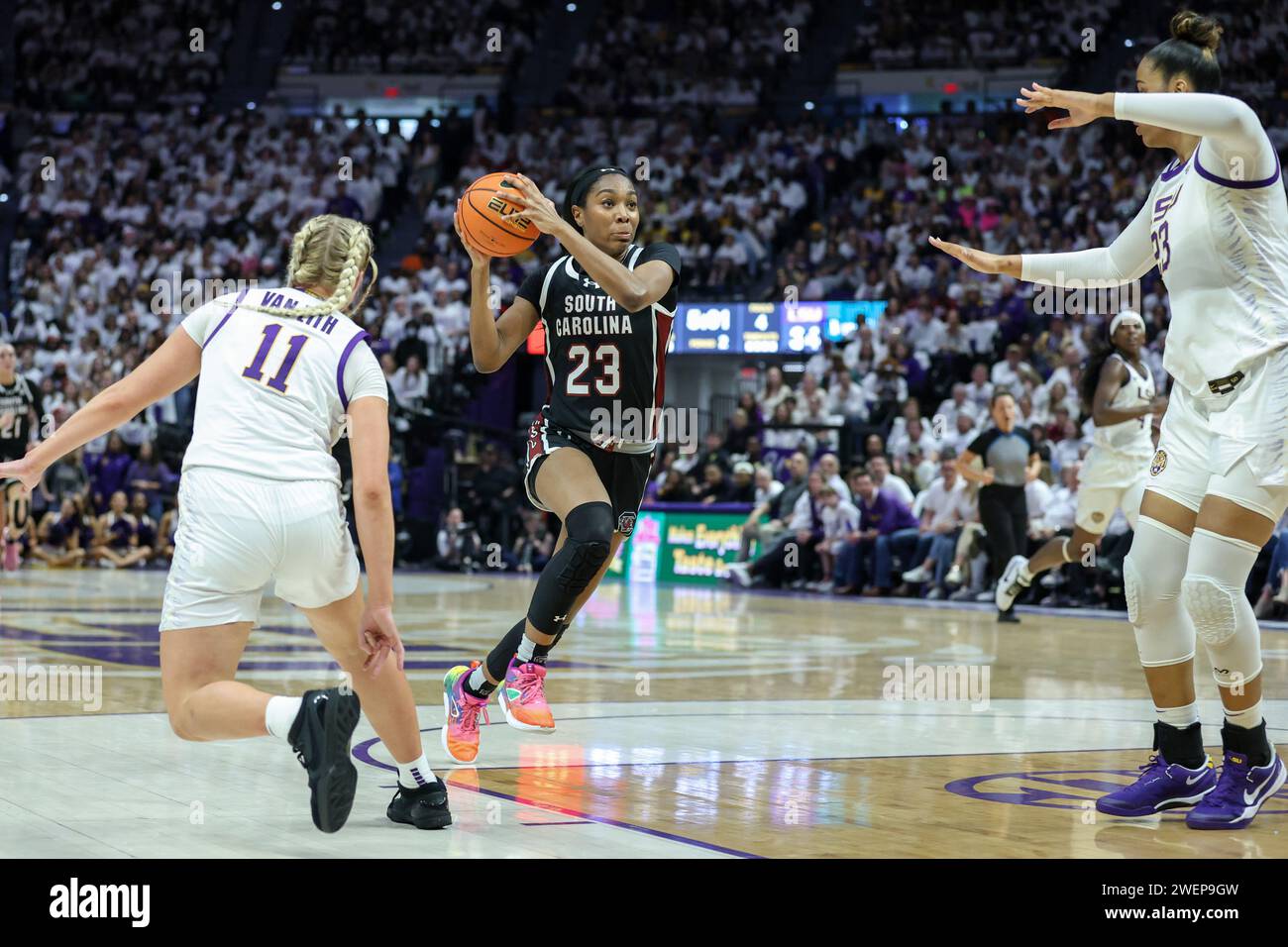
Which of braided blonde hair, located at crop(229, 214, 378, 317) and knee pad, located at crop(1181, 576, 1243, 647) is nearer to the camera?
braided blonde hair, located at crop(229, 214, 378, 317)

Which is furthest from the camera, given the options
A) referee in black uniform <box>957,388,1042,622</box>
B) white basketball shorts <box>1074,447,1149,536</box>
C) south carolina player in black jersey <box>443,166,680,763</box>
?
referee in black uniform <box>957,388,1042,622</box>

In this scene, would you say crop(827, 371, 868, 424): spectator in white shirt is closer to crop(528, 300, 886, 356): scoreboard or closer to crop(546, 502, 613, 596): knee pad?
crop(528, 300, 886, 356): scoreboard

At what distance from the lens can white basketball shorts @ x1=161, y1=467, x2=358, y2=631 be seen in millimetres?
4090

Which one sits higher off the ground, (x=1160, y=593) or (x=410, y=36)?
(x=410, y=36)

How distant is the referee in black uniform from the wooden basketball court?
83.1 inches

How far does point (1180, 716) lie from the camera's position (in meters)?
4.99

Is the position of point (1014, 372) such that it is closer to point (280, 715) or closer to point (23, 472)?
point (23, 472)

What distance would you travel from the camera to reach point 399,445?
21906mm

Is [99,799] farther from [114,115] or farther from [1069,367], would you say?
[114,115]

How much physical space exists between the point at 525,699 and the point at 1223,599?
254cm

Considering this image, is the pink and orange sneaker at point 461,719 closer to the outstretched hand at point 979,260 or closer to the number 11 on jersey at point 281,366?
the number 11 on jersey at point 281,366

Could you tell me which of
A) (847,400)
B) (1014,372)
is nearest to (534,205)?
(1014,372)

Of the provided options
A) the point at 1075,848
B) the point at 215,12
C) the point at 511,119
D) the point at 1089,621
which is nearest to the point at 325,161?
the point at 511,119

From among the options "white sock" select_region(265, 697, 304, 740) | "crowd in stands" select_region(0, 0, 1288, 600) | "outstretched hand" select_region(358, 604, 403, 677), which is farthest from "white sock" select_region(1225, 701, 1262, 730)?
"crowd in stands" select_region(0, 0, 1288, 600)
